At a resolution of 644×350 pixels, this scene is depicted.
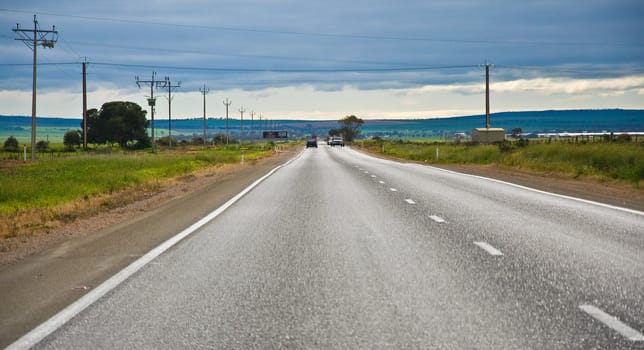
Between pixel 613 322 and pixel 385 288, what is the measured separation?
7.24 feet

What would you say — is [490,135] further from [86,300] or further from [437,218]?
[86,300]

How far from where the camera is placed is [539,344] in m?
5.24

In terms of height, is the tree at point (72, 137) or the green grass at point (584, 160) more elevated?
the tree at point (72, 137)

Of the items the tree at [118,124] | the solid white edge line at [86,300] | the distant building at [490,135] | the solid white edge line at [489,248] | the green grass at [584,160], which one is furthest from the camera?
the tree at [118,124]

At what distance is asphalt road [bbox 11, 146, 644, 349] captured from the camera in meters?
5.51

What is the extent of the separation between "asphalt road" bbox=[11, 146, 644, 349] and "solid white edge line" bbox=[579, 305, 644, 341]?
14 mm

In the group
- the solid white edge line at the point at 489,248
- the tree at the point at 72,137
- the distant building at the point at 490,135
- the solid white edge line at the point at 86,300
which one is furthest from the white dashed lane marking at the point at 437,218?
the tree at the point at 72,137

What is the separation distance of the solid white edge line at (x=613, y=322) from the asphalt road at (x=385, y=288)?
14mm

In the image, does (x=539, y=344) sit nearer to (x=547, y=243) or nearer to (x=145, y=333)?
(x=145, y=333)

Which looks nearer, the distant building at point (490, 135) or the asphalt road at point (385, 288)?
the asphalt road at point (385, 288)

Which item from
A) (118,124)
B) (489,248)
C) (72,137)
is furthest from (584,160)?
(72,137)

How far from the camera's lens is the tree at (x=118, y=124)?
4656 inches

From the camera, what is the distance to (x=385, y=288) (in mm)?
7301

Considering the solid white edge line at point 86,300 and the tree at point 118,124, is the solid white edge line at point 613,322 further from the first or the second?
the tree at point 118,124
